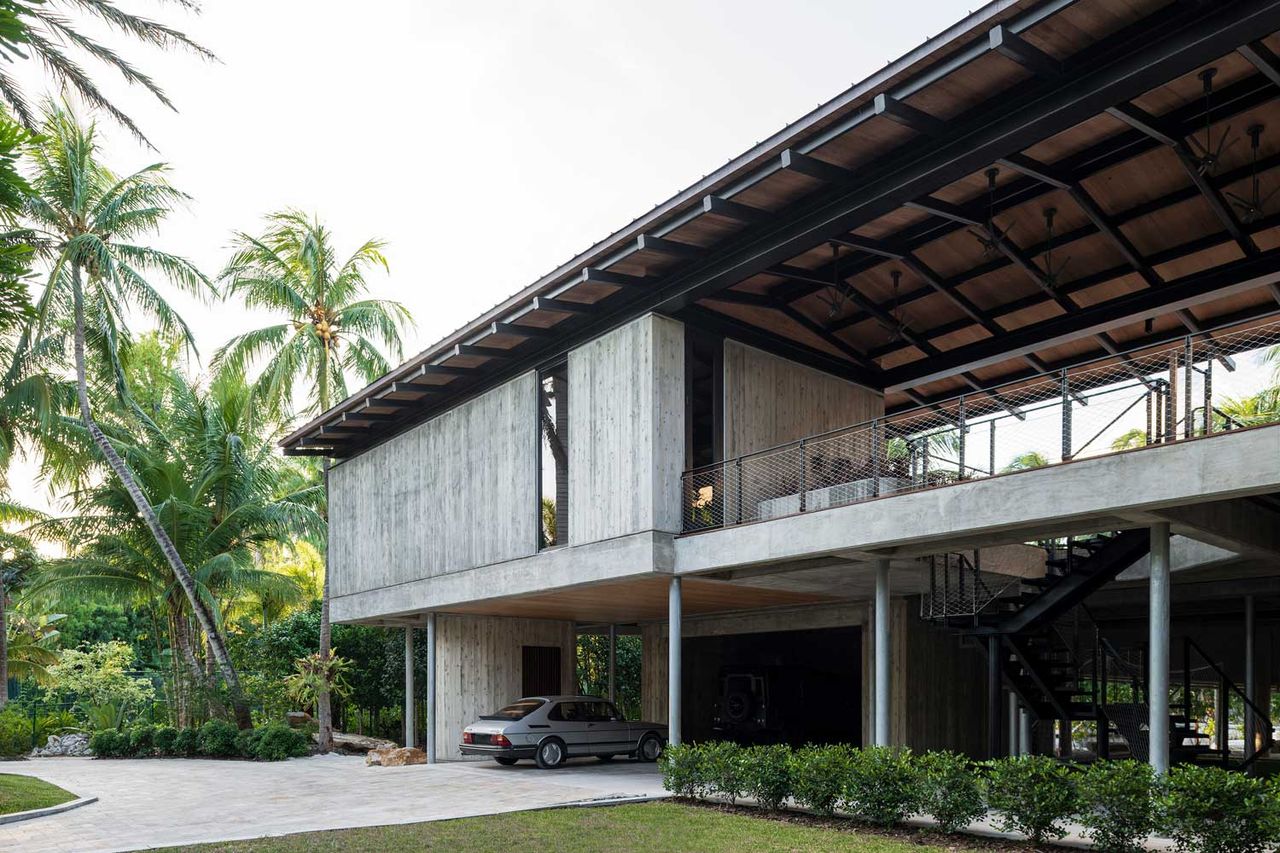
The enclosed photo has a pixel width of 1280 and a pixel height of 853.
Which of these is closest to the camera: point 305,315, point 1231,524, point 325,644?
point 1231,524

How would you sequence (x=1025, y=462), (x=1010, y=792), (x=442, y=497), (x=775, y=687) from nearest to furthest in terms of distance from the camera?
(x=1010, y=792)
(x=442, y=497)
(x=775, y=687)
(x=1025, y=462)

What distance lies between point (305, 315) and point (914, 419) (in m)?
17.4

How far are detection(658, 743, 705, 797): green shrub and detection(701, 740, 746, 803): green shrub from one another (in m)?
0.10

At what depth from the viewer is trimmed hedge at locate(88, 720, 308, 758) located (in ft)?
72.1

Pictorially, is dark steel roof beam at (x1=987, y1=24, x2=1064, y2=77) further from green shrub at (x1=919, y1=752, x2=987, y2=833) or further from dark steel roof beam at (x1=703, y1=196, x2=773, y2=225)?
green shrub at (x1=919, y1=752, x2=987, y2=833)

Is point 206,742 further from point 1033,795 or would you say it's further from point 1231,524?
point 1231,524

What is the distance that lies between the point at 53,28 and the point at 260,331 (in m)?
13.5

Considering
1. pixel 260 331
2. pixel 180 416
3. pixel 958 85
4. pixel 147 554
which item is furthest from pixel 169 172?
pixel 958 85

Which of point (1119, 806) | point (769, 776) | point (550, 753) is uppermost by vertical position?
point (1119, 806)

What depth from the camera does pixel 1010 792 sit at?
9805 millimetres

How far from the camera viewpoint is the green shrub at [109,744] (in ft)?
74.5

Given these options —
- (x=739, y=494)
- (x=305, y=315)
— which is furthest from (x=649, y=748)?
(x=305, y=315)

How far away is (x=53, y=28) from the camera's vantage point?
1462 centimetres

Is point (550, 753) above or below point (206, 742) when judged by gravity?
above
